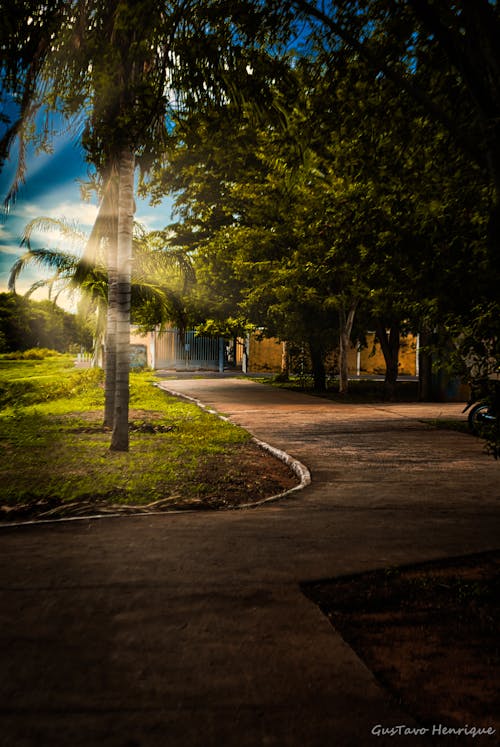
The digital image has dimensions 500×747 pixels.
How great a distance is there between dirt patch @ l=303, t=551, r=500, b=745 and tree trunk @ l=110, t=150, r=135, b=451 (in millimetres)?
5170

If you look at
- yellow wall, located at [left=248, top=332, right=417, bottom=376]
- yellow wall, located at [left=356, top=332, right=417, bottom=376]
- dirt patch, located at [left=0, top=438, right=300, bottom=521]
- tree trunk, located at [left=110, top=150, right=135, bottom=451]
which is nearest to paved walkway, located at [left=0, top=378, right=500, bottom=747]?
dirt patch, located at [left=0, top=438, right=300, bottom=521]

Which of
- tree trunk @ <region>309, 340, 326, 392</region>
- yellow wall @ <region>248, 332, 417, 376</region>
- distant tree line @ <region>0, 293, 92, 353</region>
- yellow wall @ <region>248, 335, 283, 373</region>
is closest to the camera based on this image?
tree trunk @ <region>309, 340, 326, 392</region>

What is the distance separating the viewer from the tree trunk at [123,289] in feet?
26.9

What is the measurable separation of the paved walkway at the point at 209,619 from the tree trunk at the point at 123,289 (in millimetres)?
3220

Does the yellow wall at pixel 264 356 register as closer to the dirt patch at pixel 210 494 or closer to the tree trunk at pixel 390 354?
the tree trunk at pixel 390 354

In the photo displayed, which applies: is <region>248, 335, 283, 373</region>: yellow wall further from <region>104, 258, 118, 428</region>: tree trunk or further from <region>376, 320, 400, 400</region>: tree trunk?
<region>104, 258, 118, 428</region>: tree trunk

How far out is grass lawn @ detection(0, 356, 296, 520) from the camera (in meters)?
5.70

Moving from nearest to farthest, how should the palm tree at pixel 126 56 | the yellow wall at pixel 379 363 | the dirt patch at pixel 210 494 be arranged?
the palm tree at pixel 126 56, the dirt patch at pixel 210 494, the yellow wall at pixel 379 363

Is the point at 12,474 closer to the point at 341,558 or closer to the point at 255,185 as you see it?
the point at 341,558

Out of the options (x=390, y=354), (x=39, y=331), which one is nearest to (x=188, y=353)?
(x=390, y=354)

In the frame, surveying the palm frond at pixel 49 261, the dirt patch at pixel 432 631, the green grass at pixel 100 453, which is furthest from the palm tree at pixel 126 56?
the palm frond at pixel 49 261

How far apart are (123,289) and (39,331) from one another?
1953 inches

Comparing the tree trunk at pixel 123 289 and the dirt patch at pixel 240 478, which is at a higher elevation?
the tree trunk at pixel 123 289

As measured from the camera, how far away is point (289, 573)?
3719 millimetres
